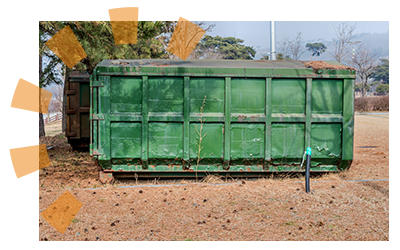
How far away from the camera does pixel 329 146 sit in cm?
606

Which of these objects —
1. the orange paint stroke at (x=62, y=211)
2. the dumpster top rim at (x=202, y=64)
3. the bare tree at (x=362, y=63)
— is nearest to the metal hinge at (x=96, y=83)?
the dumpster top rim at (x=202, y=64)

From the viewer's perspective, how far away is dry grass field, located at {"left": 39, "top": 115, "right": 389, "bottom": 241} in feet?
12.8

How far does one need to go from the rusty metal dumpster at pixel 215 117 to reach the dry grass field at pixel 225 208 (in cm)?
45

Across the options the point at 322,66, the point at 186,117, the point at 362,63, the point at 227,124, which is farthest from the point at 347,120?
the point at 362,63

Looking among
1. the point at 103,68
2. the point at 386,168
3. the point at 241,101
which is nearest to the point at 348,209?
the point at 241,101

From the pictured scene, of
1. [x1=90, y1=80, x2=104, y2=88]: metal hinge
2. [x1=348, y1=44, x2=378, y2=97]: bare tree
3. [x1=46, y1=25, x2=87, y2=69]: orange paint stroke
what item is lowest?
[x1=90, y1=80, x2=104, y2=88]: metal hinge

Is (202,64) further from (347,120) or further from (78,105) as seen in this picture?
(78,105)

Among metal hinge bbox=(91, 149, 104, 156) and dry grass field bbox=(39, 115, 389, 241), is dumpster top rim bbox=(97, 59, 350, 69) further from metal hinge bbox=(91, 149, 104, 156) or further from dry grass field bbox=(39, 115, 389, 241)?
dry grass field bbox=(39, 115, 389, 241)

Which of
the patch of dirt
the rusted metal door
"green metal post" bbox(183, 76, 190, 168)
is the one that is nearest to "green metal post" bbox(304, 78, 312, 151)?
the patch of dirt

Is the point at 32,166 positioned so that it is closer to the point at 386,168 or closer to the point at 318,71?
the point at 318,71

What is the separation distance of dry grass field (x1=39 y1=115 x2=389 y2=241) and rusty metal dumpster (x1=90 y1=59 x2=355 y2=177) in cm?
45

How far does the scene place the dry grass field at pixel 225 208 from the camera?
12.8 feet

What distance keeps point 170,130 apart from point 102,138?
128 centimetres

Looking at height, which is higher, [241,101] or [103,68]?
[103,68]
